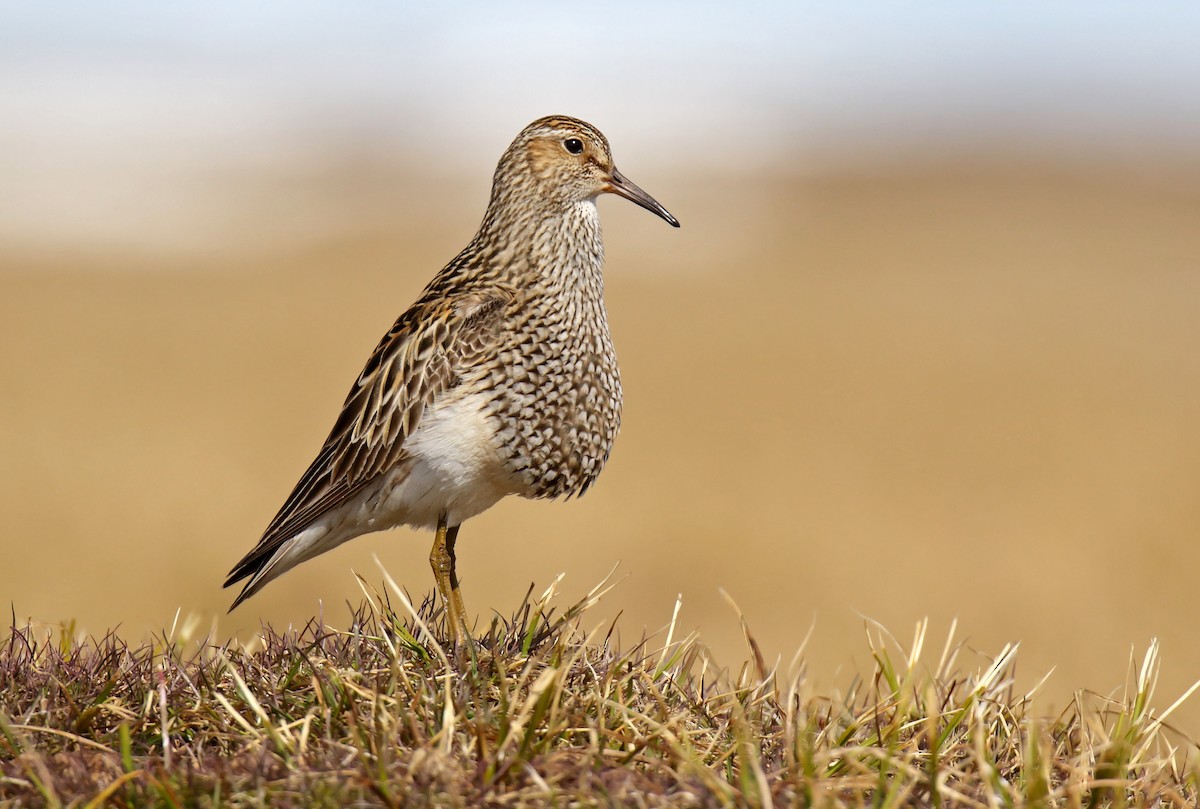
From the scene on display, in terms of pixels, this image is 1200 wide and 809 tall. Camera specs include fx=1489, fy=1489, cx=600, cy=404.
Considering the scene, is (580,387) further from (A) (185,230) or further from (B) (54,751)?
(A) (185,230)

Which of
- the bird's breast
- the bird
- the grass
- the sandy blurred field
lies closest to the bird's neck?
the bird

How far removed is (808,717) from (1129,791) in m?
0.83

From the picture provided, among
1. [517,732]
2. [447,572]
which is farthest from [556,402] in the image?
[517,732]

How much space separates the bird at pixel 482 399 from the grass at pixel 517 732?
3.09ft

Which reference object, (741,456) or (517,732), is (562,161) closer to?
(517,732)

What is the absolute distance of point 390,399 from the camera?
553 cm

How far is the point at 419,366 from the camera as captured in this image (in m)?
→ 5.50

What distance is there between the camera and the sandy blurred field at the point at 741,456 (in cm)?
1132

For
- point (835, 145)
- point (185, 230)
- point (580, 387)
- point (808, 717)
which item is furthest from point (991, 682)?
point (835, 145)

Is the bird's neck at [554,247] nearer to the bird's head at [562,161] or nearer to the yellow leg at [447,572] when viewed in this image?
the bird's head at [562,161]

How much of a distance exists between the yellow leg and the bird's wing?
1.11 feet

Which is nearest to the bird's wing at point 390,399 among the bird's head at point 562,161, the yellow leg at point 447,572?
the yellow leg at point 447,572

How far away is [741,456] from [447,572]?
32.2ft

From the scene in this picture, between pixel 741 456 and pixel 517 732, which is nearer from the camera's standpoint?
pixel 517 732
